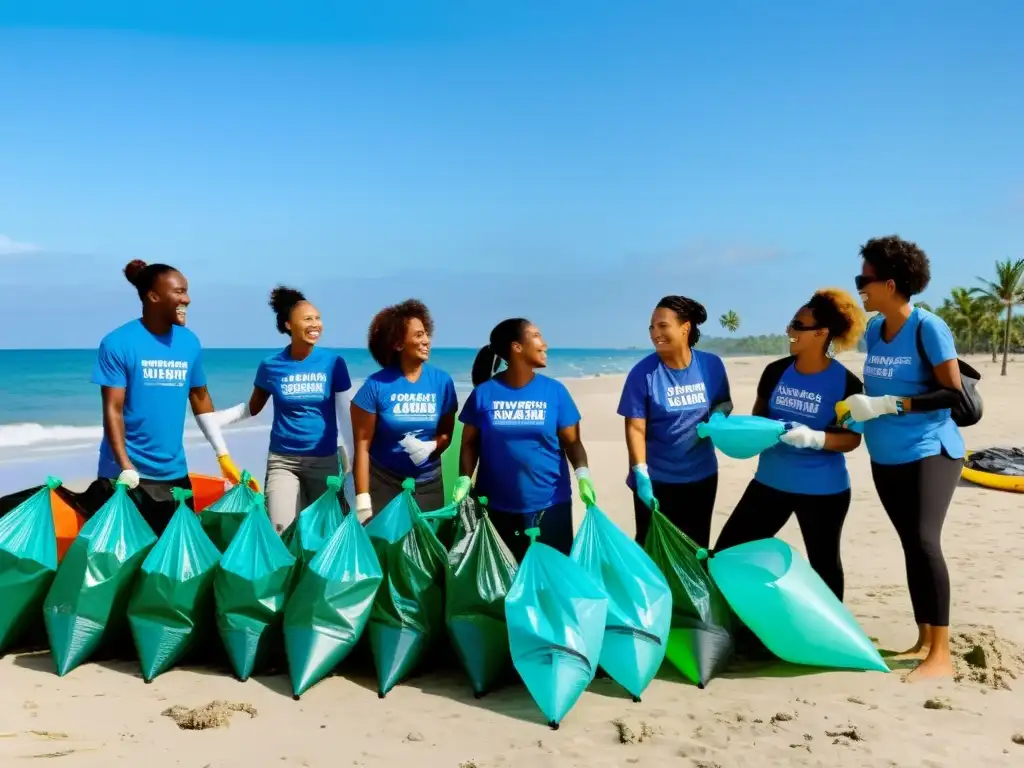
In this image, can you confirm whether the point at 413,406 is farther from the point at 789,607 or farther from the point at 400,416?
the point at 789,607

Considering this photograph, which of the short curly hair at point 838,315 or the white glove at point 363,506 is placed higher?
the short curly hair at point 838,315

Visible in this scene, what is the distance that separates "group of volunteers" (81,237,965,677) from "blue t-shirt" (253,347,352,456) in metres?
0.37

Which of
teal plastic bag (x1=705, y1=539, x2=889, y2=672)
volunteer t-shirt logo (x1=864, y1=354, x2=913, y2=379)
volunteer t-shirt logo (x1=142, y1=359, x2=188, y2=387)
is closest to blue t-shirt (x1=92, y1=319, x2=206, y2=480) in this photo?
volunteer t-shirt logo (x1=142, y1=359, x2=188, y2=387)

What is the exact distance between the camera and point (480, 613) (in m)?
3.01

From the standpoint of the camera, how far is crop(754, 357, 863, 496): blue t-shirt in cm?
336

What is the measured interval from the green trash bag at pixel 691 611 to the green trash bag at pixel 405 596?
2.87 ft

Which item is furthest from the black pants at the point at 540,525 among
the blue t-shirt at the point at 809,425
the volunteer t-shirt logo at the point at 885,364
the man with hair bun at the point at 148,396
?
the man with hair bun at the point at 148,396

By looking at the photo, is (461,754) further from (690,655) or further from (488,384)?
(488,384)

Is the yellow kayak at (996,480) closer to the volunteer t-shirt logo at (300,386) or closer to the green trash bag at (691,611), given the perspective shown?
the green trash bag at (691,611)

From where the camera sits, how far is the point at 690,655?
3.14 metres

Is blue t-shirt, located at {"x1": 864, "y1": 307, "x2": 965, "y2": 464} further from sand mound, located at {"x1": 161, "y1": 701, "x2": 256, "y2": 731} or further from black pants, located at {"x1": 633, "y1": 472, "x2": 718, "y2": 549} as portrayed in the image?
sand mound, located at {"x1": 161, "y1": 701, "x2": 256, "y2": 731}

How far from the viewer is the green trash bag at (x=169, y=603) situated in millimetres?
3107

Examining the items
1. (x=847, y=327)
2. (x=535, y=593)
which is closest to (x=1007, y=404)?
(x=847, y=327)

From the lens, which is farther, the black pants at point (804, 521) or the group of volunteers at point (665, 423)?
the black pants at point (804, 521)
